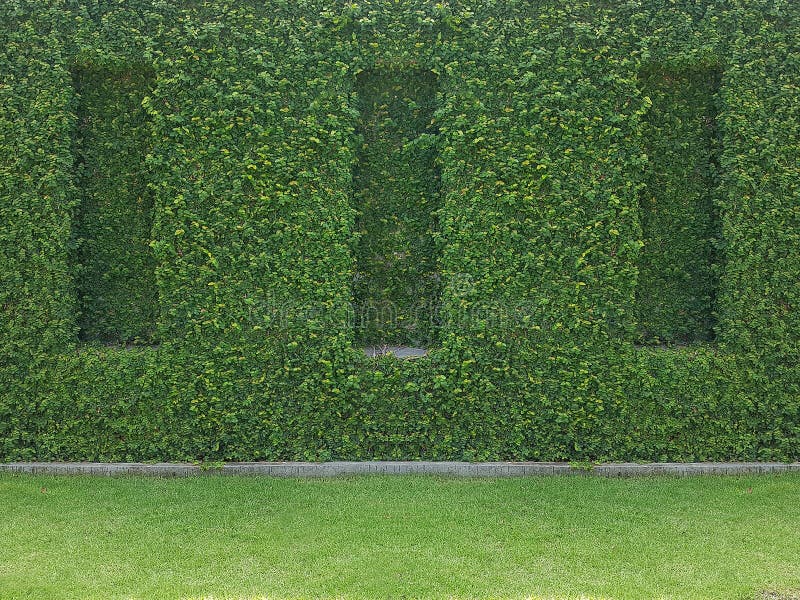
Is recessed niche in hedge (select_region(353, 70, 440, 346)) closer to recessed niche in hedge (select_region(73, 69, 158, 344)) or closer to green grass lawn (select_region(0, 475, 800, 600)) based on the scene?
green grass lawn (select_region(0, 475, 800, 600))

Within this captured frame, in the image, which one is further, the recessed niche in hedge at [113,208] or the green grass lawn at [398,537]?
the recessed niche in hedge at [113,208]

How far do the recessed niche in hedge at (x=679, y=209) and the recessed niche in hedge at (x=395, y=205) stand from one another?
7.52ft

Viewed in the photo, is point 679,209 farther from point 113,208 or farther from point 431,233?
point 113,208

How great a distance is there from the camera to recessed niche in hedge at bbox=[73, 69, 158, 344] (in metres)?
6.39

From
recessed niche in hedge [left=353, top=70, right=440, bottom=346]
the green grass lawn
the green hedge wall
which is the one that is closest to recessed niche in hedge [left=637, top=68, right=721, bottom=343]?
the green hedge wall

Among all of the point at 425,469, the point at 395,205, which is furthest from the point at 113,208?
the point at 425,469

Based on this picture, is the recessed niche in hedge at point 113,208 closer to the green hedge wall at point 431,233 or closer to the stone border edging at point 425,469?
the green hedge wall at point 431,233

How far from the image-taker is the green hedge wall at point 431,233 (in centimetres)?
603

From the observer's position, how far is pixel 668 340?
21.2 ft

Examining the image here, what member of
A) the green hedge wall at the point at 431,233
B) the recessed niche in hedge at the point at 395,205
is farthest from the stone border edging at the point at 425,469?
the recessed niche in hedge at the point at 395,205

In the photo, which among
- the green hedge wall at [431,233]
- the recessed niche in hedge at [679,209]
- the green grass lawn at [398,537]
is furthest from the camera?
the recessed niche in hedge at [679,209]

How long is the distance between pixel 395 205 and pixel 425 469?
281 centimetres

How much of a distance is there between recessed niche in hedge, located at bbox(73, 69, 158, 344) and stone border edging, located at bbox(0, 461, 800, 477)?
1.41 m

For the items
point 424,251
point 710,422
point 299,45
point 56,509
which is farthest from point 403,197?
point 56,509
